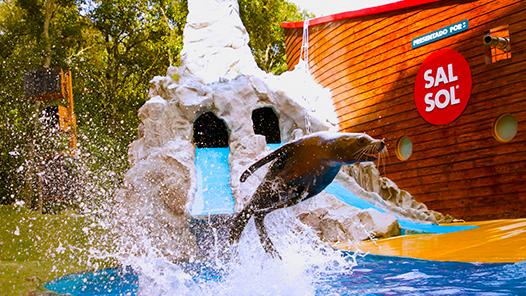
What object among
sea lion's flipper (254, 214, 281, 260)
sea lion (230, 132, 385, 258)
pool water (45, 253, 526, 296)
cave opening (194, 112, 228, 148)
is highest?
cave opening (194, 112, 228, 148)

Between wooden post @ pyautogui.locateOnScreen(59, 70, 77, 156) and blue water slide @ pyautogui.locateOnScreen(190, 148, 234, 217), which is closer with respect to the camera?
blue water slide @ pyautogui.locateOnScreen(190, 148, 234, 217)

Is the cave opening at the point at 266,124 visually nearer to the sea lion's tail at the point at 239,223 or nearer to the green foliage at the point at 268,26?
the sea lion's tail at the point at 239,223

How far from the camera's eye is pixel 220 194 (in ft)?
27.1

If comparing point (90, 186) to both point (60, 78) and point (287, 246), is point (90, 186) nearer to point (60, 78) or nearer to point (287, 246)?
point (60, 78)

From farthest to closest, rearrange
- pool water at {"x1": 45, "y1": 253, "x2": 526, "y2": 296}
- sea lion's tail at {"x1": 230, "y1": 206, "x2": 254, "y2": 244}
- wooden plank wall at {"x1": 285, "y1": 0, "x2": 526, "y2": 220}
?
1. wooden plank wall at {"x1": 285, "y1": 0, "x2": 526, "y2": 220}
2. pool water at {"x1": 45, "y1": 253, "x2": 526, "y2": 296}
3. sea lion's tail at {"x1": 230, "y1": 206, "x2": 254, "y2": 244}

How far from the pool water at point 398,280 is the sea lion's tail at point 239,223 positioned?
81cm

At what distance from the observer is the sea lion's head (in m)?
2.83

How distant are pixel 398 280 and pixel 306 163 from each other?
1.66 meters

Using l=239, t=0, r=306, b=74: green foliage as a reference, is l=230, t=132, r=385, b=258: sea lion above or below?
below

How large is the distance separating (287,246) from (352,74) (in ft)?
21.6

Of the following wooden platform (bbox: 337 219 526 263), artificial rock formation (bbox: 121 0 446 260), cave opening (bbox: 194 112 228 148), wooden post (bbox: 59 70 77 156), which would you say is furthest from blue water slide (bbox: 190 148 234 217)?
wooden post (bbox: 59 70 77 156)

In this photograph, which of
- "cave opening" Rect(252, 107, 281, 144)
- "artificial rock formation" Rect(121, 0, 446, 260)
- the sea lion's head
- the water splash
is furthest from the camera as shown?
"cave opening" Rect(252, 107, 281, 144)

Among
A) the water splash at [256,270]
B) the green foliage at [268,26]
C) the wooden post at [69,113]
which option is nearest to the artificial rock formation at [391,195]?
the water splash at [256,270]

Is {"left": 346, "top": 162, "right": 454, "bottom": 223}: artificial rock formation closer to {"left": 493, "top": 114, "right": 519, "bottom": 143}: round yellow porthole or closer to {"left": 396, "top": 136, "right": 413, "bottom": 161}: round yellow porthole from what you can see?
{"left": 396, "top": 136, "right": 413, "bottom": 161}: round yellow porthole
